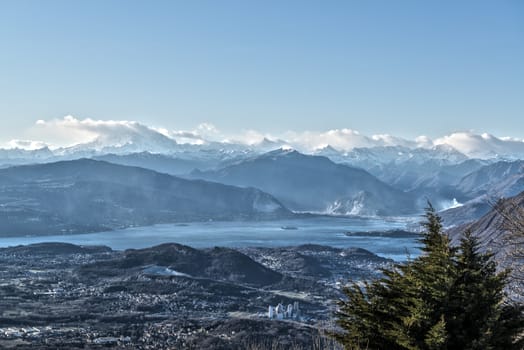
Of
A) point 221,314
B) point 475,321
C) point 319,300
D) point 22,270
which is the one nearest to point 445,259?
point 475,321

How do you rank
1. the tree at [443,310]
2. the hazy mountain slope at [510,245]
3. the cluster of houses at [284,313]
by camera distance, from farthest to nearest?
the cluster of houses at [284,313] → the hazy mountain slope at [510,245] → the tree at [443,310]

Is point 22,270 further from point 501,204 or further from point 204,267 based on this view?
point 501,204

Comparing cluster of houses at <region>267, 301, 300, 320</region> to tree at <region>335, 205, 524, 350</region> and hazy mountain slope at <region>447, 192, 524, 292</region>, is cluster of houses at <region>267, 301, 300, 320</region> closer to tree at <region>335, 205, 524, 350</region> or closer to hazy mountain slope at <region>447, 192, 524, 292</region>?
hazy mountain slope at <region>447, 192, 524, 292</region>

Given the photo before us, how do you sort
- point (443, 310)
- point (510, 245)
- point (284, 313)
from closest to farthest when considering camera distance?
point (443, 310)
point (510, 245)
point (284, 313)

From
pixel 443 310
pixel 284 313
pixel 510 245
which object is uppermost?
pixel 510 245

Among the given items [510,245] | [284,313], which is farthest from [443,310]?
[284,313]

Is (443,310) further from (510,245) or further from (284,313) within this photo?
(284,313)

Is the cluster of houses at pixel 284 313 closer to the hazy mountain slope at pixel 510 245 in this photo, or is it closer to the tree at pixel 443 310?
the hazy mountain slope at pixel 510 245

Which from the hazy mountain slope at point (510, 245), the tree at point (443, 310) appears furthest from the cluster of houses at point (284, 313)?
the tree at point (443, 310)

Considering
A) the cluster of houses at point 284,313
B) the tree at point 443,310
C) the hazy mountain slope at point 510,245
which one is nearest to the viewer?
the tree at point 443,310
